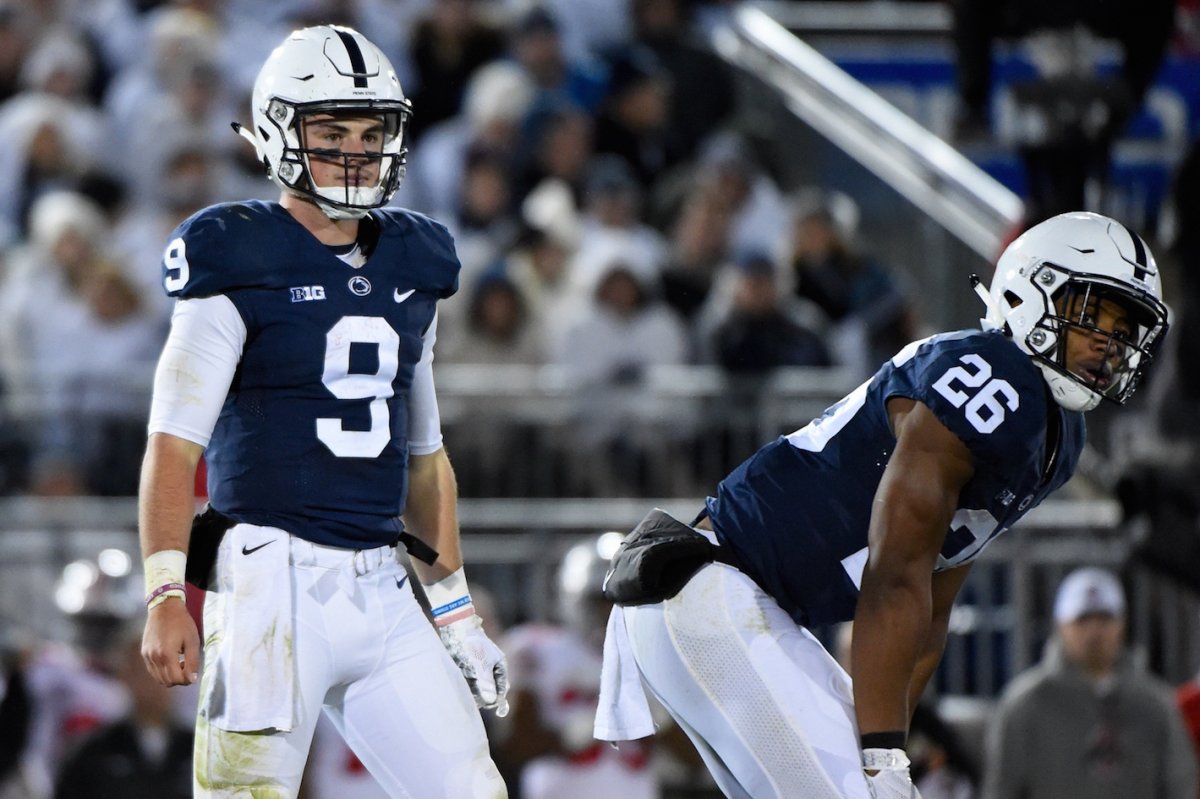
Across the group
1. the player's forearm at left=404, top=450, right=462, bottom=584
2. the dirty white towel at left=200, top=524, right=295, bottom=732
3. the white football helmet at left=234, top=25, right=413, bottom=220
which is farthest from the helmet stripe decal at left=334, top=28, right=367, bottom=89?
the dirty white towel at left=200, top=524, right=295, bottom=732

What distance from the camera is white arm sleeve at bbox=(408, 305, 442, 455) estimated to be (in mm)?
4117

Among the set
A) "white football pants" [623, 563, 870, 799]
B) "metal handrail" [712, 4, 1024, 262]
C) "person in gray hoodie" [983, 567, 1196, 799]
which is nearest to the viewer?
"white football pants" [623, 563, 870, 799]

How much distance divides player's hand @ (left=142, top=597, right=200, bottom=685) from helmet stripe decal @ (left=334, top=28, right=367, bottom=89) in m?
1.09

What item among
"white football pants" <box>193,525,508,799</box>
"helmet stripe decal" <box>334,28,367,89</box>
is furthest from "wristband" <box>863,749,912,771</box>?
"helmet stripe decal" <box>334,28,367,89</box>

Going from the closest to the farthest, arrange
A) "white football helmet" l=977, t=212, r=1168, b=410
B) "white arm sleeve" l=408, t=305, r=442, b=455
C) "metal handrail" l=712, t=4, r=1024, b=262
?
"white football helmet" l=977, t=212, r=1168, b=410
"white arm sleeve" l=408, t=305, r=442, b=455
"metal handrail" l=712, t=4, r=1024, b=262

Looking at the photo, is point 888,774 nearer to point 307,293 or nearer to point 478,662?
point 478,662

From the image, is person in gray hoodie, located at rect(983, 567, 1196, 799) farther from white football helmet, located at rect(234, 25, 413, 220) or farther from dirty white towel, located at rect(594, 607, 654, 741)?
white football helmet, located at rect(234, 25, 413, 220)

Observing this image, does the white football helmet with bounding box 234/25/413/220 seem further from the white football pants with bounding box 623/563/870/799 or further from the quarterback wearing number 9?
the white football pants with bounding box 623/563/870/799

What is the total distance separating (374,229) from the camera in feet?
13.3

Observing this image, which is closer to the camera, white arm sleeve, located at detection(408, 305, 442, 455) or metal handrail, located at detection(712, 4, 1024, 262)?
white arm sleeve, located at detection(408, 305, 442, 455)

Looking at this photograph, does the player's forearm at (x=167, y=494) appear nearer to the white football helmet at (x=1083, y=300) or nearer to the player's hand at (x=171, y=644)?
the player's hand at (x=171, y=644)

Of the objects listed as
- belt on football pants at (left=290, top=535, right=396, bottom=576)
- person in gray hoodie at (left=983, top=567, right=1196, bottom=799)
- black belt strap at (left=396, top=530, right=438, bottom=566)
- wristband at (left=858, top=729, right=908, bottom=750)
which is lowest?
person in gray hoodie at (left=983, top=567, right=1196, bottom=799)

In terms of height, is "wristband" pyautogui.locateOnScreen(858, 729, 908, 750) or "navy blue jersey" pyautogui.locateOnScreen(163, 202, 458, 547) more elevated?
"navy blue jersey" pyautogui.locateOnScreen(163, 202, 458, 547)

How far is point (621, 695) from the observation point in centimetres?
402
